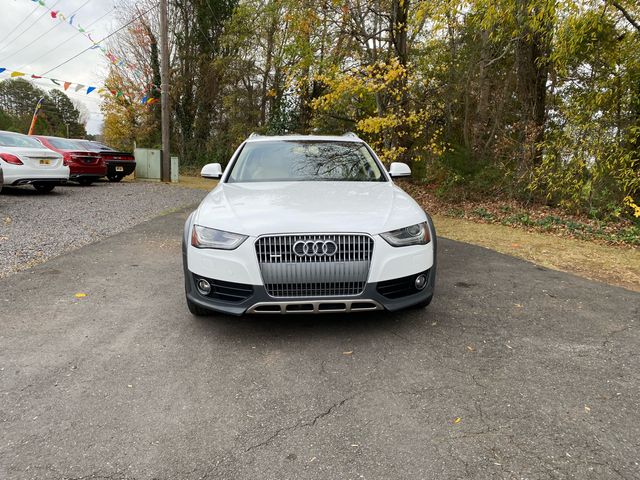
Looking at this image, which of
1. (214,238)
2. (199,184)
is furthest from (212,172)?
(199,184)

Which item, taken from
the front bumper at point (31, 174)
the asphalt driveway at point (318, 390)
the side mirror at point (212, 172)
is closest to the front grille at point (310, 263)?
the asphalt driveway at point (318, 390)

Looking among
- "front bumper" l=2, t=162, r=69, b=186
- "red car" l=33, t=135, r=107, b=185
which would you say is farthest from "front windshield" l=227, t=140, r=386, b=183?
"red car" l=33, t=135, r=107, b=185

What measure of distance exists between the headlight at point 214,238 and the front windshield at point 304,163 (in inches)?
48.6

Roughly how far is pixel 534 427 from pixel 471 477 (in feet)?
1.95

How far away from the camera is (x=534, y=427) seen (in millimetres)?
2328

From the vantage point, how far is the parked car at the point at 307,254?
10.1ft

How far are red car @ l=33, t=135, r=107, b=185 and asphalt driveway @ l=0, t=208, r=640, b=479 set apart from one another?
10900 millimetres

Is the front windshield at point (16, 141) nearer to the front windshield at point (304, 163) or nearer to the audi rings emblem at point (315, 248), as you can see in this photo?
the front windshield at point (304, 163)

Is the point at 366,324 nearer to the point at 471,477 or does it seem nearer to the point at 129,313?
the point at 471,477

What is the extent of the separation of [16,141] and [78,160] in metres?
3.12

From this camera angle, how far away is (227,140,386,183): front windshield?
443 cm

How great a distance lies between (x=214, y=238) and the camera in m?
3.21

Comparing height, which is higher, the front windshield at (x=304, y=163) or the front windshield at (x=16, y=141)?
the front windshield at (x=16, y=141)

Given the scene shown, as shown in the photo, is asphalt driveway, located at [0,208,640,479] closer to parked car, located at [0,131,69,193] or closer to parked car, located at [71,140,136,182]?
parked car, located at [0,131,69,193]
